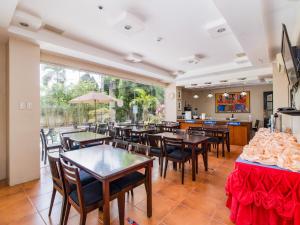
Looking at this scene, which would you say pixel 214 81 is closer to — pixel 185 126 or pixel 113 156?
pixel 185 126

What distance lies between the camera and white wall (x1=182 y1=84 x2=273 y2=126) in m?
7.80

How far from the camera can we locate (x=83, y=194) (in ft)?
5.32

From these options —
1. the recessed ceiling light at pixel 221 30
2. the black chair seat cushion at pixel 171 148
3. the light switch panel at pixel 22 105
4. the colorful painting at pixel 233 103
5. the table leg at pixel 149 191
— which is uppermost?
the recessed ceiling light at pixel 221 30

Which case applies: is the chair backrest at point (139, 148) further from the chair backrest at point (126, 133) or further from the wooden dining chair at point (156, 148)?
the chair backrest at point (126, 133)

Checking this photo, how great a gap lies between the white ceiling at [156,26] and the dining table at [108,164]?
2.04 meters

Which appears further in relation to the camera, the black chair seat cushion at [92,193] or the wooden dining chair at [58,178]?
the wooden dining chair at [58,178]

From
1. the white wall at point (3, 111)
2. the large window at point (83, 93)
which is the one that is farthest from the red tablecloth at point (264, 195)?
the large window at point (83, 93)

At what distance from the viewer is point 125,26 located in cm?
261

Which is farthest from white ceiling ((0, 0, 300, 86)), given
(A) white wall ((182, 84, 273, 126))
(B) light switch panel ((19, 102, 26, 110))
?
(A) white wall ((182, 84, 273, 126))

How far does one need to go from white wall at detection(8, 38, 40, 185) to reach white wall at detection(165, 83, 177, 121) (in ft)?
18.0

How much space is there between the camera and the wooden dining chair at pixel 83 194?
151 centimetres

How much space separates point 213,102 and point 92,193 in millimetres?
8584

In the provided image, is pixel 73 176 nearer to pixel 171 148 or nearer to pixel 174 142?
pixel 174 142

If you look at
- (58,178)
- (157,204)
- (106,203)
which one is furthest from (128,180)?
(58,178)
